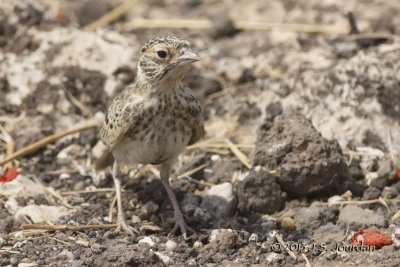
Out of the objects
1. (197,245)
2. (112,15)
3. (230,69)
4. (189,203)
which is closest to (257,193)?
(189,203)

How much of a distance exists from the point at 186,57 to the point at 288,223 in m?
1.57

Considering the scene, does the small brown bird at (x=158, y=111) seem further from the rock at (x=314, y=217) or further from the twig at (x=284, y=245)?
the rock at (x=314, y=217)

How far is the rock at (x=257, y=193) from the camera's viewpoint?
5145 mm

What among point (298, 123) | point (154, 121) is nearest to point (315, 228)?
point (298, 123)

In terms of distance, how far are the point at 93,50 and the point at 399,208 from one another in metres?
3.88

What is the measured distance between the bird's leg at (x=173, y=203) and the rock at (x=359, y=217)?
4.03 ft

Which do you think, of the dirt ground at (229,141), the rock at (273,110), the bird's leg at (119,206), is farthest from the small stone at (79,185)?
the rock at (273,110)

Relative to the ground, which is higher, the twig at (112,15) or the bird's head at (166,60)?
the twig at (112,15)

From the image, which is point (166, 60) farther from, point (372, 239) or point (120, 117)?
point (372, 239)

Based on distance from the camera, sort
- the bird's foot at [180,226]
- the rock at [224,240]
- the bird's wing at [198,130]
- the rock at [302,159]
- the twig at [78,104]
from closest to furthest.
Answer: the rock at [224,240]
the bird's foot at [180,226]
the bird's wing at [198,130]
the rock at [302,159]
the twig at [78,104]

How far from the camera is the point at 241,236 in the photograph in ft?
15.6

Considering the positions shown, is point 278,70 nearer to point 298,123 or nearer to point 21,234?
point 298,123

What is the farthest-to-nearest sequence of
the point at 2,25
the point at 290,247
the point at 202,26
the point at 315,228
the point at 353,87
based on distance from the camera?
the point at 202,26
the point at 2,25
the point at 353,87
the point at 315,228
the point at 290,247

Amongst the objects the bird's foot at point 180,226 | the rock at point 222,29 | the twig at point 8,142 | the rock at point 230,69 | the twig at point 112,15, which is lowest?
the bird's foot at point 180,226
